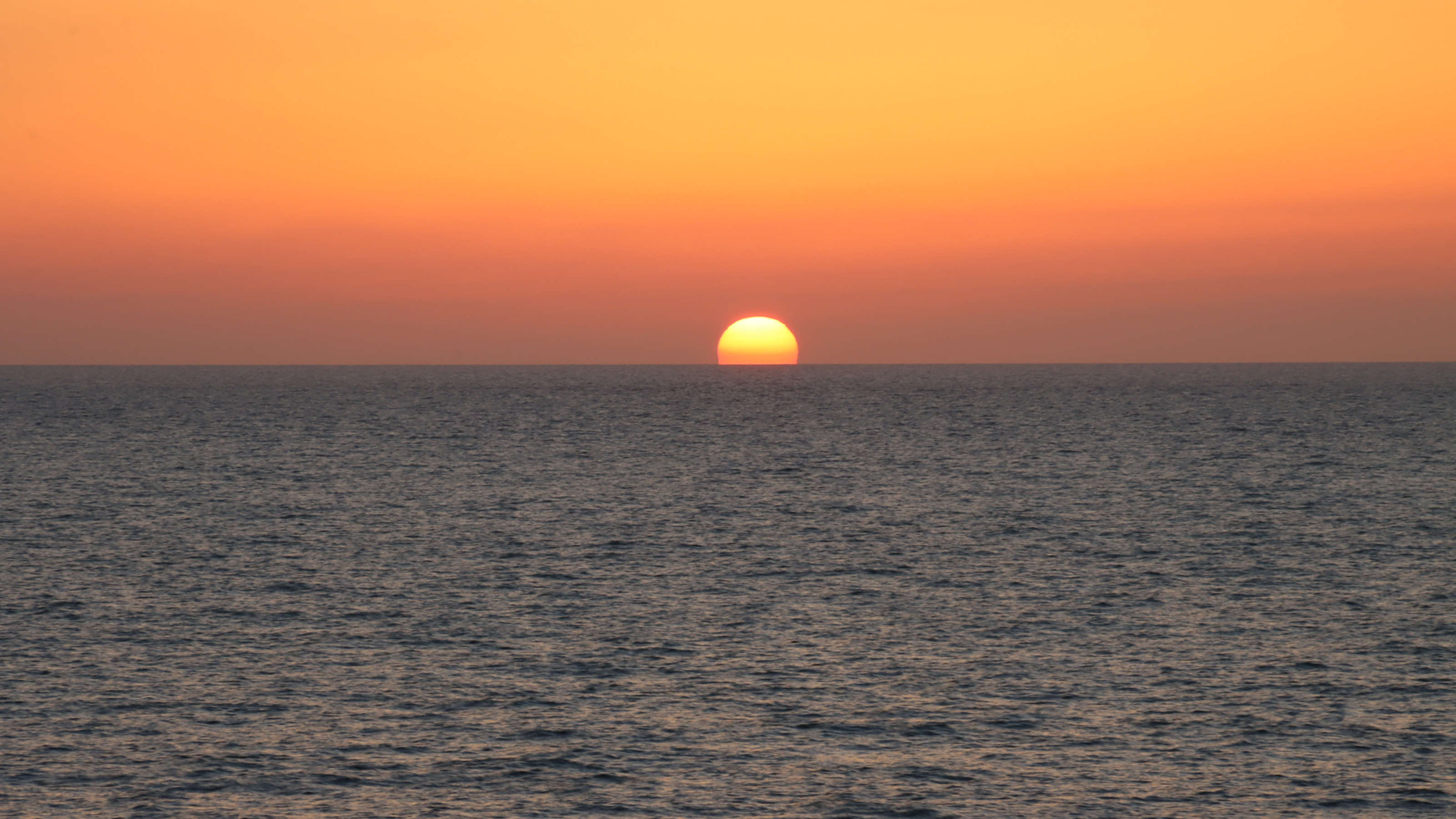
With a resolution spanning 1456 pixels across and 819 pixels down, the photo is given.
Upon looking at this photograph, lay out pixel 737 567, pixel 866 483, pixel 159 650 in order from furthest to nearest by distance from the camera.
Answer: pixel 866 483
pixel 737 567
pixel 159 650

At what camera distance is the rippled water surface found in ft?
94.7

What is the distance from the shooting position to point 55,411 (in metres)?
186

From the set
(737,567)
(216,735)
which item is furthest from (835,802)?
(737,567)

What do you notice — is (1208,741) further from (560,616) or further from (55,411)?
(55,411)

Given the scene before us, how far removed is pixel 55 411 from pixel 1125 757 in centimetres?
18625

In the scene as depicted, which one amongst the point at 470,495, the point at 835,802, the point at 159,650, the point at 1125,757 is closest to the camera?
the point at 835,802

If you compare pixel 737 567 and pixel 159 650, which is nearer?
pixel 159 650

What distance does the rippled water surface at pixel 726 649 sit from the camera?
28.9 metres

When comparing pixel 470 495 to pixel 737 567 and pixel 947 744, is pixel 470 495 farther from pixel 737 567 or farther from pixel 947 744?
pixel 947 744

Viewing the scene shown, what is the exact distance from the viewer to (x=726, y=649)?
4100cm

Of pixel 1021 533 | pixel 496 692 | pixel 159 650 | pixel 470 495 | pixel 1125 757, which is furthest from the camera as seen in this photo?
pixel 470 495

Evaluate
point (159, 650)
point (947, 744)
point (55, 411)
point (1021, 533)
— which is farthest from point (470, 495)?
point (55, 411)

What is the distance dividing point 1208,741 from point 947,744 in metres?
6.10

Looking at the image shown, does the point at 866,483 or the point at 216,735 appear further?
the point at 866,483
